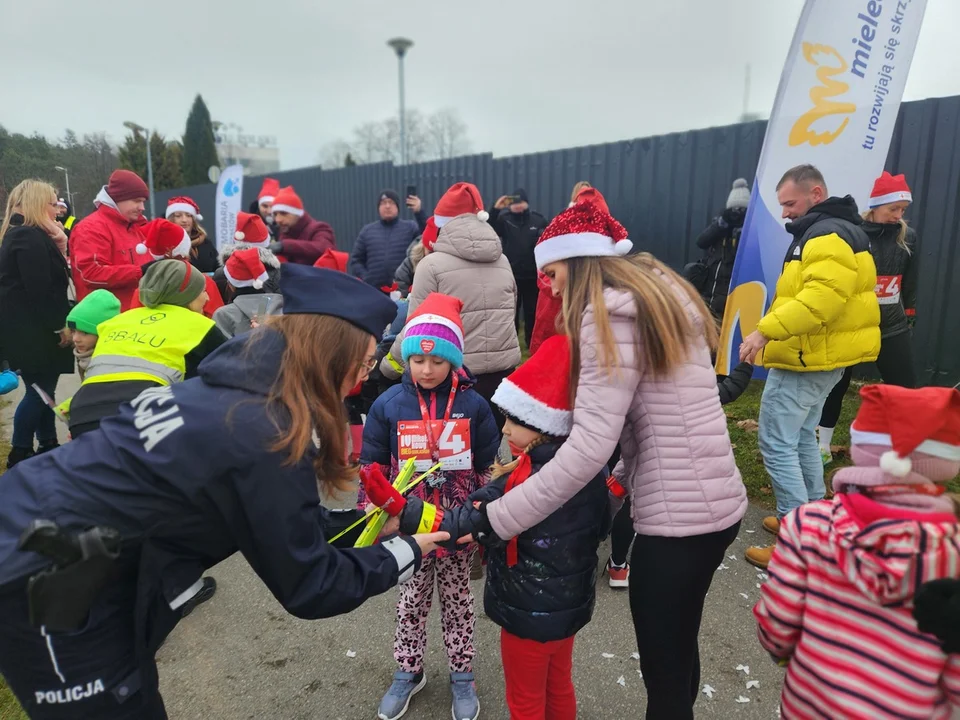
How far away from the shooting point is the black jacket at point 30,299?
4.45 metres

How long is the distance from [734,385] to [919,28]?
3435mm

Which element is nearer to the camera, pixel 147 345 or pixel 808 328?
pixel 147 345

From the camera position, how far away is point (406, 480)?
2.28m

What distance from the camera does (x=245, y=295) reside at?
180 inches

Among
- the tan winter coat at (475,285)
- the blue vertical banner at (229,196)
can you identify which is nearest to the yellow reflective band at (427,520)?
the tan winter coat at (475,285)

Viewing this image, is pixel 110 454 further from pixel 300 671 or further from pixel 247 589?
pixel 247 589

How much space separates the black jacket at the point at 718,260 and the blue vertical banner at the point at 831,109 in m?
1.38

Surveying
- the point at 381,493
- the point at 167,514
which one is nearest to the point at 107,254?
the point at 381,493

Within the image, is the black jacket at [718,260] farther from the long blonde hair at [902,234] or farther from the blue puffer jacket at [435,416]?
the blue puffer jacket at [435,416]

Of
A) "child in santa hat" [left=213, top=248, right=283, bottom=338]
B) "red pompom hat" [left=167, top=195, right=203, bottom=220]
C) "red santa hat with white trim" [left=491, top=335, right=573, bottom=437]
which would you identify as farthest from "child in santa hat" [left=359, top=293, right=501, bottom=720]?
"red pompom hat" [left=167, top=195, right=203, bottom=220]

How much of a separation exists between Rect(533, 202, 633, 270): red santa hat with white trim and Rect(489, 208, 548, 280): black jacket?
5612 mm

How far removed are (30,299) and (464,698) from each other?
13.6ft

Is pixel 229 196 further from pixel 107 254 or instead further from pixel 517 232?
pixel 107 254

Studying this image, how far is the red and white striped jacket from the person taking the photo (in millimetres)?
1345
